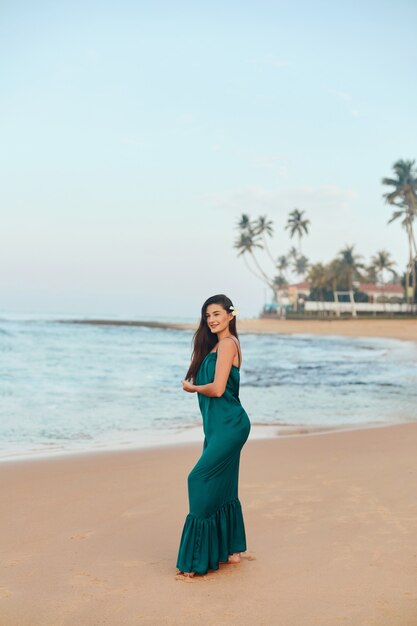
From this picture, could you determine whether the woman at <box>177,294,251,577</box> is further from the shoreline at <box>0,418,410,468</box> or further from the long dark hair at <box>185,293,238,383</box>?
the shoreline at <box>0,418,410,468</box>

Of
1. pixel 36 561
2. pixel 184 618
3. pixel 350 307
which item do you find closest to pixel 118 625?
pixel 184 618

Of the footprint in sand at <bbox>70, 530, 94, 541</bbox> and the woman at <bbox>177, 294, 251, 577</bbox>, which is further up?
the woman at <bbox>177, 294, 251, 577</bbox>

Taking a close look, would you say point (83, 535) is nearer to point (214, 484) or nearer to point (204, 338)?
point (214, 484)

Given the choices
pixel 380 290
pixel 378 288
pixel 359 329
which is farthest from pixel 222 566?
pixel 378 288

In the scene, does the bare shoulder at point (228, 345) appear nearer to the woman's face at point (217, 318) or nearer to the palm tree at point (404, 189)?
the woman's face at point (217, 318)

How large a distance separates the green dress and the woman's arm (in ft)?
0.29

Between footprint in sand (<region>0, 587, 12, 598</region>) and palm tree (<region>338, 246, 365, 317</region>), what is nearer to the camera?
footprint in sand (<region>0, 587, 12, 598</region>)

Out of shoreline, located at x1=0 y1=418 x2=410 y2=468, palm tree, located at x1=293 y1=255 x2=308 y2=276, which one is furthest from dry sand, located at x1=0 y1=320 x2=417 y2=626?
palm tree, located at x1=293 y1=255 x2=308 y2=276

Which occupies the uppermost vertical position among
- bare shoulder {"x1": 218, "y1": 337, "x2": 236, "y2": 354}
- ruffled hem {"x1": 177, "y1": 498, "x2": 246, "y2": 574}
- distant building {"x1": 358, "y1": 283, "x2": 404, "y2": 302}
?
distant building {"x1": 358, "y1": 283, "x2": 404, "y2": 302}

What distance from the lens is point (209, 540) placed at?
13.0 feet

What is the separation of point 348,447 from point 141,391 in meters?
8.47

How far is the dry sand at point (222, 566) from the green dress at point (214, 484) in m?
0.13

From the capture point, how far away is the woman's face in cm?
402

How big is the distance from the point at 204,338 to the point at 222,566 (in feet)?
4.55
